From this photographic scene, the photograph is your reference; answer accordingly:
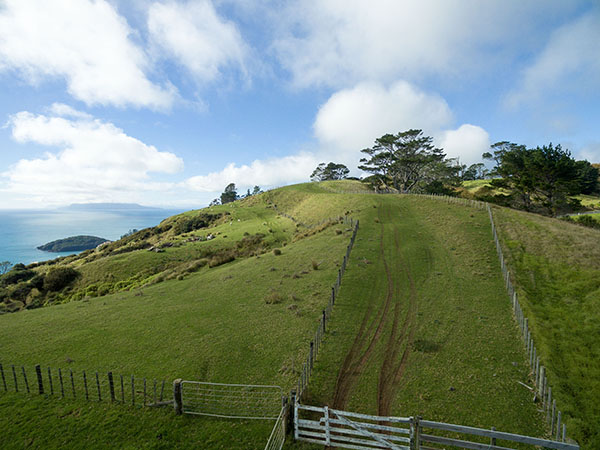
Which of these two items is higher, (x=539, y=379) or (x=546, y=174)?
(x=546, y=174)

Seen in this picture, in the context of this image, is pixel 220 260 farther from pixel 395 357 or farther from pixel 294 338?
pixel 395 357

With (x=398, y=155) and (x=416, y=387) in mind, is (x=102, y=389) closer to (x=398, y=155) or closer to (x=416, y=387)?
(x=416, y=387)

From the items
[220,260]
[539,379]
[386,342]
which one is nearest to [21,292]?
[220,260]

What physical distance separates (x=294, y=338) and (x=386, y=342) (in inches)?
245

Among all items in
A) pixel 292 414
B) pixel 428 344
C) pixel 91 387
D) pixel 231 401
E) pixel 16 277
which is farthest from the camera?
pixel 16 277

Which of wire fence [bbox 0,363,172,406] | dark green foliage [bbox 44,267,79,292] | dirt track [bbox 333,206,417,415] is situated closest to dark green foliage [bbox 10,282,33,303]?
dark green foliage [bbox 44,267,79,292]

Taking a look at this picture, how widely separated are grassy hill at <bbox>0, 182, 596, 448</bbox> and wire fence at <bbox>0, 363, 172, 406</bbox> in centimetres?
58

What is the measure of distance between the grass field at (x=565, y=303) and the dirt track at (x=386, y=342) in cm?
760

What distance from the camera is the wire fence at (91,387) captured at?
1420 centimetres

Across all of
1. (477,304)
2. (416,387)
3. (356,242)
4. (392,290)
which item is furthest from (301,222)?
(416,387)

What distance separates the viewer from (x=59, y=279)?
42906 mm

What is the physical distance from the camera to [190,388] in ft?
49.4

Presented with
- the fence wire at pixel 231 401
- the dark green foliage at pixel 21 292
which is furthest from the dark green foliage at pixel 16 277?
the fence wire at pixel 231 401

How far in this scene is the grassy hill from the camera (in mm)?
13047
